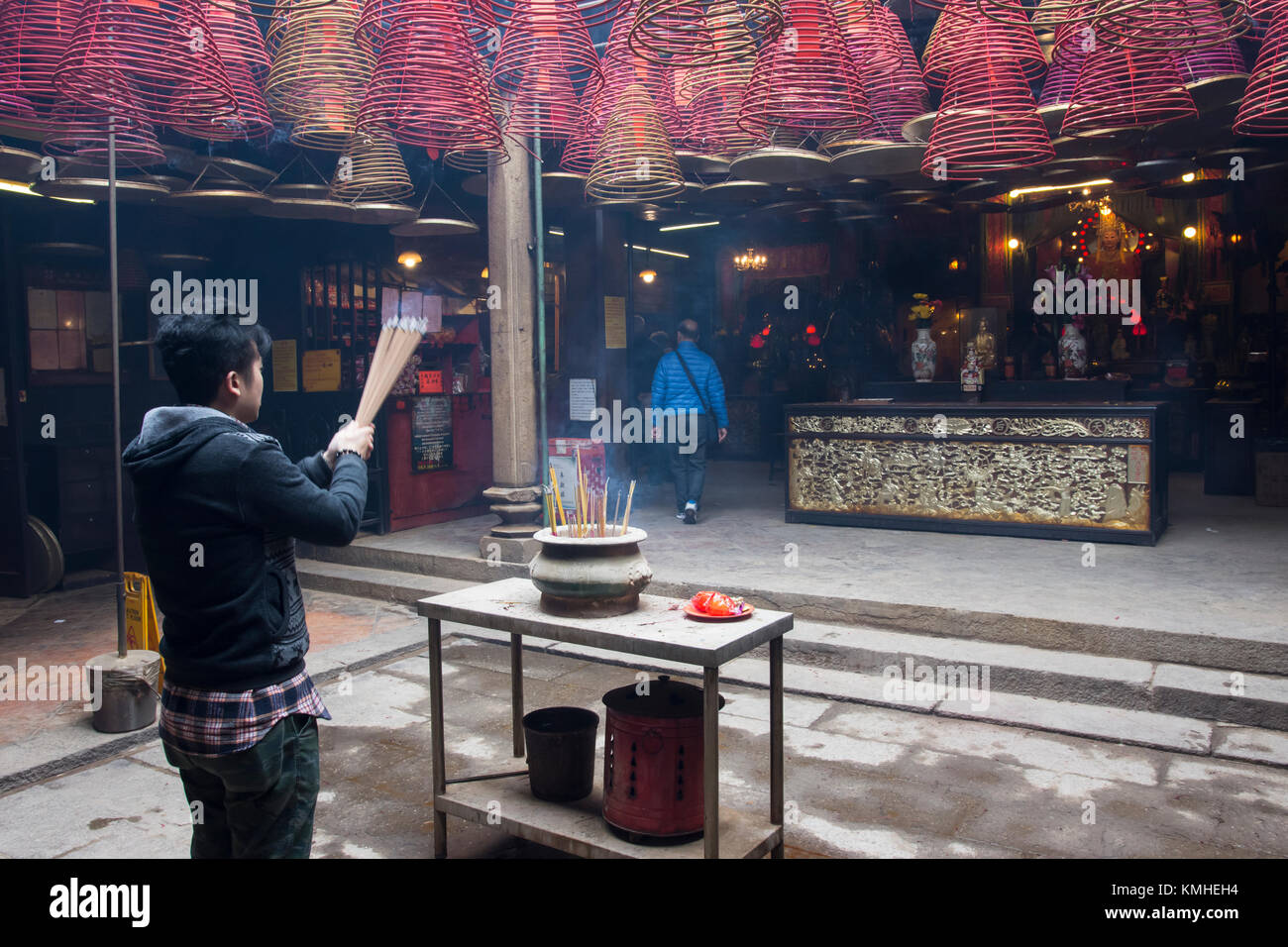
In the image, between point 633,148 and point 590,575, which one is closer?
point 590,575

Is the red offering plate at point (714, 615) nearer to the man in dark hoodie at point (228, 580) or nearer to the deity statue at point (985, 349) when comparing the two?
the man in dark hoodie at point (228, 580)

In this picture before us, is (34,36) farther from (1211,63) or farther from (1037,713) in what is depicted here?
(1211,63)

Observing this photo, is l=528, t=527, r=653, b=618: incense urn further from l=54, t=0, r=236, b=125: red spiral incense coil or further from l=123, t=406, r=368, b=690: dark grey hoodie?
l=54, t=0, r=236, b=125: red spiral incense coil

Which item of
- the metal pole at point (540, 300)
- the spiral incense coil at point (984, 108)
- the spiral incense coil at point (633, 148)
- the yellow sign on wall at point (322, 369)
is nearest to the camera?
the spiral incense coil at point (984, 108)

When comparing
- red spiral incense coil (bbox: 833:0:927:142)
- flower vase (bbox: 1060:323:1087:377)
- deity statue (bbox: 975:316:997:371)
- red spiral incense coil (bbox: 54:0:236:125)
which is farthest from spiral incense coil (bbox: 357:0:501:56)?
flower vase (bbox: 1060:323:1087:377)

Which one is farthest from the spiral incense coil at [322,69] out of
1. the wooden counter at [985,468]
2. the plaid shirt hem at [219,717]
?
the wooden counter at [985,468]

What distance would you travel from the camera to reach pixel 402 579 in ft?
24.9

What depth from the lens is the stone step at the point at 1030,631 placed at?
484cm

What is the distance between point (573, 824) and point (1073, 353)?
6870 millimetres

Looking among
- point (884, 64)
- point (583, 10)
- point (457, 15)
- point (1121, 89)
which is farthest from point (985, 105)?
point (457, 15)

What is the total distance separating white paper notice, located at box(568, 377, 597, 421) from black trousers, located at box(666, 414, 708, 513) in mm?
901

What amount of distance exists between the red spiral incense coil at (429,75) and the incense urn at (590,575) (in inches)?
94.7

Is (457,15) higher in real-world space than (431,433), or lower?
higher

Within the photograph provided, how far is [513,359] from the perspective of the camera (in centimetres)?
727
